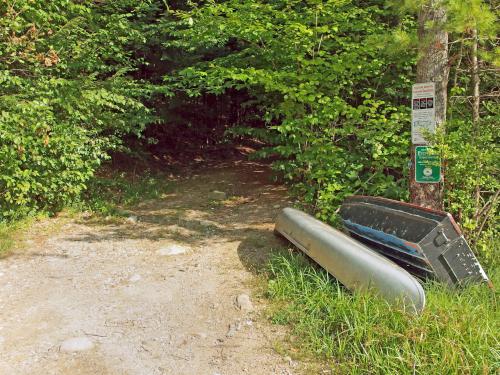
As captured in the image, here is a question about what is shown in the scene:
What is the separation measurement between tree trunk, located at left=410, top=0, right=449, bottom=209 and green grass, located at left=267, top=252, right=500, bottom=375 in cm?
112

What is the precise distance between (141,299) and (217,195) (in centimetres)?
461

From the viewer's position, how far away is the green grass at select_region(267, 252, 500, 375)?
296 centimetres

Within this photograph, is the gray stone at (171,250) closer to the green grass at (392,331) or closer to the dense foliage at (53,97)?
the green grass at (392,331)

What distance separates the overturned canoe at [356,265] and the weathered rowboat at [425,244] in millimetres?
265

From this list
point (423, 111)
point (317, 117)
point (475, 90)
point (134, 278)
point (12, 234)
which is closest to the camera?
point (423, 111)

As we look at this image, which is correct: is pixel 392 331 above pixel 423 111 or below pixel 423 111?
below

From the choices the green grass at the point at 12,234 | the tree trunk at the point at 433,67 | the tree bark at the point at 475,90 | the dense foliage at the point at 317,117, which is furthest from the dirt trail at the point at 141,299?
the tree bark at the point at 475,90

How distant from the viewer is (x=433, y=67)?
14.8 ft

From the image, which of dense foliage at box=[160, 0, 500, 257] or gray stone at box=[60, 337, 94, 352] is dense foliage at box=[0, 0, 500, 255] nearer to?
dense foliage at box=[160, 0, 500, 257]

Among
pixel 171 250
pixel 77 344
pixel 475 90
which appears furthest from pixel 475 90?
pixel 77 344

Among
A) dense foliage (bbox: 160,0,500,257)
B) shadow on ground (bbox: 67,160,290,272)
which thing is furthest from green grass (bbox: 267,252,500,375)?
dense foliage (bbox: 160,0,500,257)

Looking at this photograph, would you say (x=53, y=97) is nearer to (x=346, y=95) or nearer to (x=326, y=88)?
(x=326, y=88)

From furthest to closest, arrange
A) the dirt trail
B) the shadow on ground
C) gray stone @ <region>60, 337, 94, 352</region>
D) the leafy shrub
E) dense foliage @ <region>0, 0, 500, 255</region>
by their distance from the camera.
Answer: the shadow on ground, the leafy shrub, dense foliage @ <region>0, 0, 500, 255</region>, gray stone @ <region>60, 337, 94, 352</region>, the dirt trail

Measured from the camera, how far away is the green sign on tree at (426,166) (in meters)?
4.42
